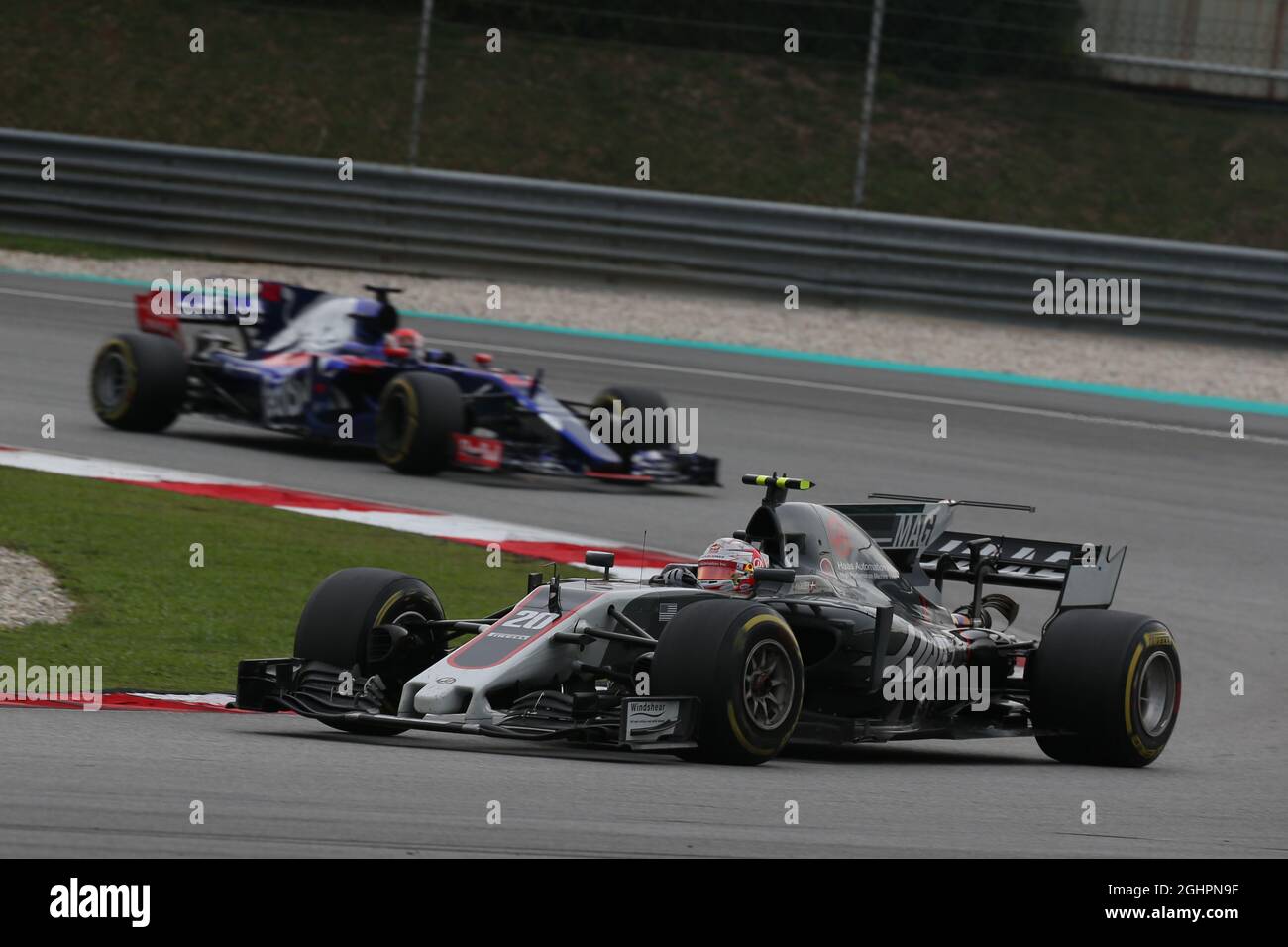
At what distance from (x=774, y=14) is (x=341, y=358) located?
14.4 metres

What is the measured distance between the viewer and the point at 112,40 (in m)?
27.8

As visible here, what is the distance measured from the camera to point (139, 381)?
15.7m

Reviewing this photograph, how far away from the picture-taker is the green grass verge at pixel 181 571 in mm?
9477

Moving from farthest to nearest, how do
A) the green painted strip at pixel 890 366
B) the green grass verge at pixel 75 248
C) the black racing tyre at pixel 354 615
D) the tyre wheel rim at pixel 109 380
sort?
the green grass verge at pixel 75 248 → the green painted strip at pixel 890 366 → the tyre wheel rim at pixel 109 380 → the black racing tyre at pixel 354 615

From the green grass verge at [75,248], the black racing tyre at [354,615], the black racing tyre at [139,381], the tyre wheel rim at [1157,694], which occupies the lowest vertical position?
the tyre wheel rim at [1157,694]

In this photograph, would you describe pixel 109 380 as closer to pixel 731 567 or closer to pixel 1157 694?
pixel 731 567

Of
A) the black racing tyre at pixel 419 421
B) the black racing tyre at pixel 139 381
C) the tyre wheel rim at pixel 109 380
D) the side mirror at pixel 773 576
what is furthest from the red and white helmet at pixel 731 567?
the tyre wheel rim at pixel 109 380

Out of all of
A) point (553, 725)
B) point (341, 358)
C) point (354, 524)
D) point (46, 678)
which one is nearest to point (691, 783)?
point (553, 725)

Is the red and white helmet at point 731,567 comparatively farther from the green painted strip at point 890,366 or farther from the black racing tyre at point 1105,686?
the green painted strip at point 890,366

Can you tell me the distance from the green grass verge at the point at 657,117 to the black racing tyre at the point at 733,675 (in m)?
17.7

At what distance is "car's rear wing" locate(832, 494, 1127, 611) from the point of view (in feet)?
31.6

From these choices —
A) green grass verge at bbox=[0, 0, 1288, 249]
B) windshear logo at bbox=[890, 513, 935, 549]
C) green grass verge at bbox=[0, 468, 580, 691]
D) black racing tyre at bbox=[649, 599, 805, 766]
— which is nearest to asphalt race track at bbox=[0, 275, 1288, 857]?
black racing tyre at bbox=[649, 599, 805, 766]

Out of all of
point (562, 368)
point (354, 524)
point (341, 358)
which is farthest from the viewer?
point (562, 368)

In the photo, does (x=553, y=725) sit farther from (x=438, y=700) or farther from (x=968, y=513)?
(x=968, y=513)
